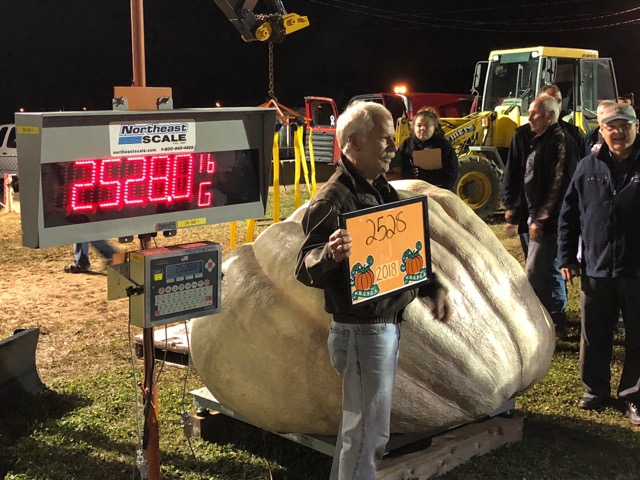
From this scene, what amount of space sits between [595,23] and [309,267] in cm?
3622

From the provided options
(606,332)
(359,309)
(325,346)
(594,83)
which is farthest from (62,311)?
(594,83)

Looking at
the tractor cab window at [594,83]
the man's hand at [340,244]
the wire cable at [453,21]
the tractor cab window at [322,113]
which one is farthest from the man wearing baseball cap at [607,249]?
the wire cable at [453,21]

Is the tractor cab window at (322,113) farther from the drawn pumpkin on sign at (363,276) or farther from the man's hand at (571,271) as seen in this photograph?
the drawn pumpkin on sign at (363,276)

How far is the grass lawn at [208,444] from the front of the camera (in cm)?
384

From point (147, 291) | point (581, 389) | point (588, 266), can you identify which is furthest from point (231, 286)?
point (581, 389)

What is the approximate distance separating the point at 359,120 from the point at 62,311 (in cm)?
496

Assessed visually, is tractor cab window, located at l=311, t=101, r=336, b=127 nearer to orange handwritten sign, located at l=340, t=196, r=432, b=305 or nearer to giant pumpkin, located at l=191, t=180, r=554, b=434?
giant pumpkin, located at l=191, t=180, r=554, b=434

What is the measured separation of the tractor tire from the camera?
12211 millimetres

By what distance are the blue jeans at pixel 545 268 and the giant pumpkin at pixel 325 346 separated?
1.78 metres

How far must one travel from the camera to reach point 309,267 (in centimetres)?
273

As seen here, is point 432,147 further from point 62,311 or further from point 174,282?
point 174,282

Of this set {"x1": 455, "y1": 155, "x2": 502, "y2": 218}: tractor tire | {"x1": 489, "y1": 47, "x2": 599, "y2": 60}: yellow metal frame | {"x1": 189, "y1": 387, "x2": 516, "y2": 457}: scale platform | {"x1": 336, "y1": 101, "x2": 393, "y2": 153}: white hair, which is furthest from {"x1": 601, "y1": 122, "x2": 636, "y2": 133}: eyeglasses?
{"x1": 489, "y1": 47, "x2": 599, "y2": 60}: yellow metal frame

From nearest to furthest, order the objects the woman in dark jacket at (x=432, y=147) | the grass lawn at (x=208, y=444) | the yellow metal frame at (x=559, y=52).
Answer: the grass lawn at (x=208, y=444), the woman in dark jacket at (x=432, y=147), the yellow metal frame at (x=559, y=52)

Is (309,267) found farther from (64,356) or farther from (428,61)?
(428,61)
